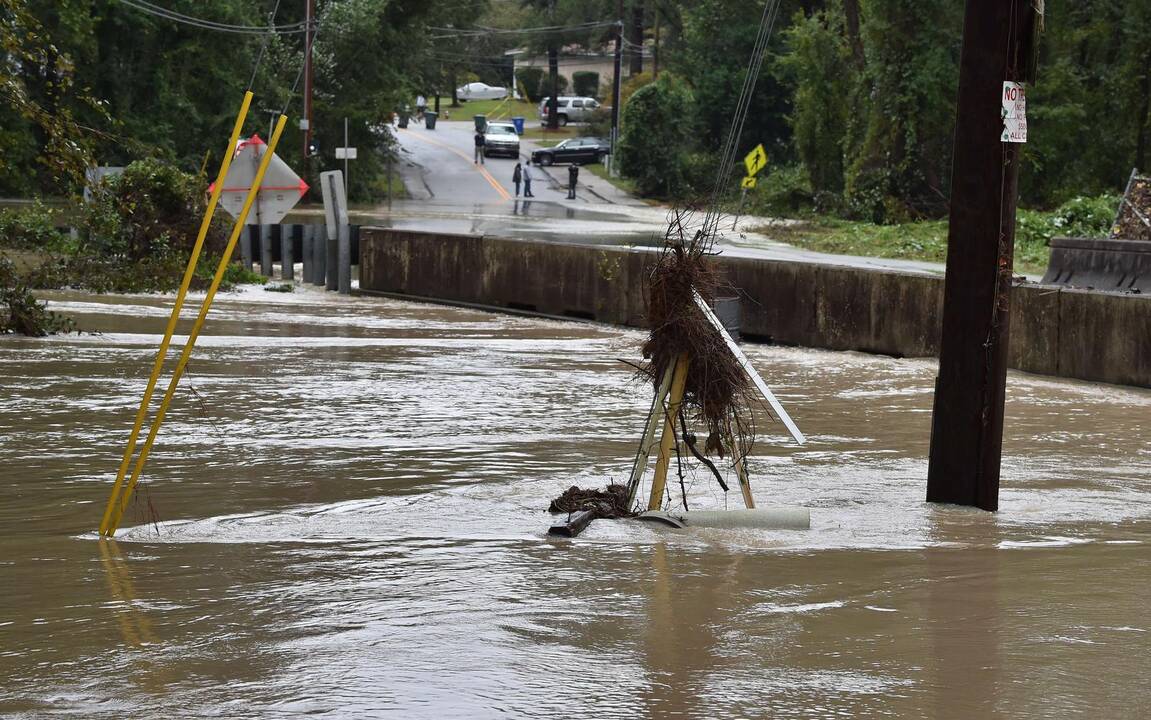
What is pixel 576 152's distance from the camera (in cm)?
7869

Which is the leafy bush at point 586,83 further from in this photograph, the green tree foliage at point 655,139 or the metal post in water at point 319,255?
the metal post in water at point 319,255

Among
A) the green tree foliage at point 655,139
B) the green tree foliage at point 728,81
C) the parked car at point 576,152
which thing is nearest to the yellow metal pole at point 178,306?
the green tree foliage at point 655,139

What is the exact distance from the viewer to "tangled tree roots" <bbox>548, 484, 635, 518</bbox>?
809 centimetres

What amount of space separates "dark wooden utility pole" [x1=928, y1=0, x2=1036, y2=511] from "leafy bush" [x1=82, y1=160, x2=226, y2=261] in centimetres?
1863

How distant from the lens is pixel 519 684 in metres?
5.27

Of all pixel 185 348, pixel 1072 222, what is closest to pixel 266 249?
pixel 1072 222

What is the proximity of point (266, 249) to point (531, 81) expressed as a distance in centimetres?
8930

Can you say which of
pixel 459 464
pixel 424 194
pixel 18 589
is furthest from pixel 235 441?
pixel 424 194

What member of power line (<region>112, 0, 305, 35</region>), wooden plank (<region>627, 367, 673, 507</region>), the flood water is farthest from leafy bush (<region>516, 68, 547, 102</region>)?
wooden plank (<region>627, 367, 673, 507</region>)

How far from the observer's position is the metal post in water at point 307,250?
2748cm

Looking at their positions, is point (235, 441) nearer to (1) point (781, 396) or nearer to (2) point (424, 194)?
(1) point (781, 396)

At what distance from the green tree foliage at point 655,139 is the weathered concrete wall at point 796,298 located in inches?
1637

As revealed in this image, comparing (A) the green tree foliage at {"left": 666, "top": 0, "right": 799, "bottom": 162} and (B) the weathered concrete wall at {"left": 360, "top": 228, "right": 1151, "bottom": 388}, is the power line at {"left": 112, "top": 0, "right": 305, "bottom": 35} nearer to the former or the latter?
(A) the green tree foliage at {"left": 666, "top": 0, "right": 799, "bottom": 162}

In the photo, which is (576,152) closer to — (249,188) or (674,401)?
(249,188)
